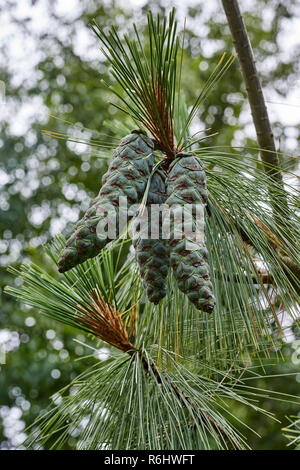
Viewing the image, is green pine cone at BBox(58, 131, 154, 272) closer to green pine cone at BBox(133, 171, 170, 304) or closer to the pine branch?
green pine cone at BBox(133, 171, 170, 304)

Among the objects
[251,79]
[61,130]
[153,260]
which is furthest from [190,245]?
[61,130]

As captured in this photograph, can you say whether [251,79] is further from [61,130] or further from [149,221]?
[61,130]

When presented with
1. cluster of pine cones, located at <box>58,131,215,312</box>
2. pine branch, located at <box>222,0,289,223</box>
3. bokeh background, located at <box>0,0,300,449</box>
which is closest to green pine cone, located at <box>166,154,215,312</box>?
cluster of pine cones, located at <box>58,131,215,312</box>

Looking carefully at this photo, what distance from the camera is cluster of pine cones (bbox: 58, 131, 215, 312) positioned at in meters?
0.48

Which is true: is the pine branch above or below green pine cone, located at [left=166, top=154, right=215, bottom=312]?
above

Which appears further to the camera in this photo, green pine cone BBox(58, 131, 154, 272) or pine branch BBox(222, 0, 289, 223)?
pine branch BBox(222, 0, 289, 223)

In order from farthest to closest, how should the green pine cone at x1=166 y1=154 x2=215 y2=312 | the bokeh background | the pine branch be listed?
the bokeh background
the pine branch
the green pine cone at x1=166 y1=154 x2=215 y2=312

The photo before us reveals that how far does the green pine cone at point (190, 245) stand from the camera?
470mm

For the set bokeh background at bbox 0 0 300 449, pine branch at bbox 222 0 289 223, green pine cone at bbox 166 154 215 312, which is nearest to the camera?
green pine cone at bbox 166 154 215 312

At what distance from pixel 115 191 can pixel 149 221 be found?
5cm

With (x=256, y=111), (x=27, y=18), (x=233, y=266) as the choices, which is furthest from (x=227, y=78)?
(x=233, y=266)

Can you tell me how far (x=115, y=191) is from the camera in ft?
1.70

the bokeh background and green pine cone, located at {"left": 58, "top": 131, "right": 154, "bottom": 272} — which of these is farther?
the bokeh background

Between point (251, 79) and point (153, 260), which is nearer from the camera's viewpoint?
point (153, 260)
